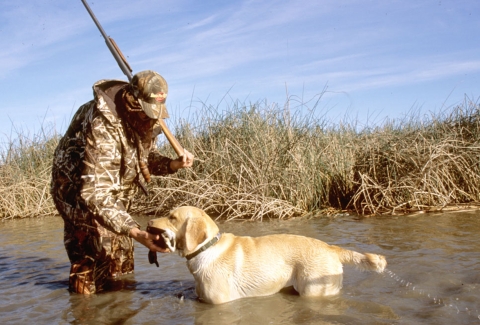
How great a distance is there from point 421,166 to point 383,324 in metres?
5.60

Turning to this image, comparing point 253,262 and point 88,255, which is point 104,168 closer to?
point 88,255

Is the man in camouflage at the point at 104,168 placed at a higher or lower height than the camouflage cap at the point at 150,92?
lower

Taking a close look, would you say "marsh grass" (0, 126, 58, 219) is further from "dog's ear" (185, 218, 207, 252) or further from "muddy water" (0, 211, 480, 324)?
"dog's ear" (185, 218, 207, 252)

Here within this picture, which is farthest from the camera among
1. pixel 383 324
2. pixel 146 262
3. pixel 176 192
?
pixel 176 192

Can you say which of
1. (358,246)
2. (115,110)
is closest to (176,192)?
(358,246)

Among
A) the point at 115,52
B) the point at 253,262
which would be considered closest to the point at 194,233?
the point at 253,262

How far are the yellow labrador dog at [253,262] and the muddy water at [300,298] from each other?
0.40ft

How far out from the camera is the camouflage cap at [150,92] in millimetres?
4438

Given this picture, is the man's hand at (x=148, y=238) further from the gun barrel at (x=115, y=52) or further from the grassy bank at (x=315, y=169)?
the grassy bank at (x=315, y=169)

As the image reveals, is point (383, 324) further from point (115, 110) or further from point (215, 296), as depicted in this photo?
A: point (115, 110)

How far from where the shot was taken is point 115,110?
4625mm

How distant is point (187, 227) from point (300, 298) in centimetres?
122

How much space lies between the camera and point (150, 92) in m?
4.44

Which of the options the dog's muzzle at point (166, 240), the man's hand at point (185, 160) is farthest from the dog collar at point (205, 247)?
the man's hand at point (185, 160)
